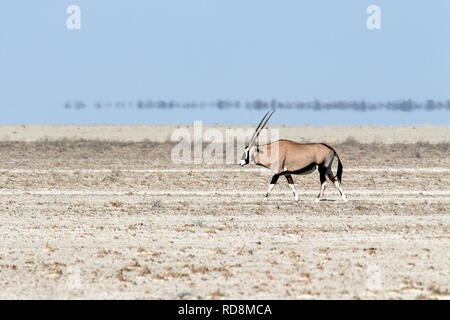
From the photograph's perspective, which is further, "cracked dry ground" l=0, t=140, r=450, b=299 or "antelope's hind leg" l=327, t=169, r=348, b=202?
"antelope's hind leg" l=327, t=169, r=348, b=202

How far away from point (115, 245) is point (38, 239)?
157 centimetres

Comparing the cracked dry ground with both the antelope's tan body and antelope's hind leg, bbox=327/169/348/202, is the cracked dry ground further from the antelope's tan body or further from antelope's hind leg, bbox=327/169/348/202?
the antelope's tan body

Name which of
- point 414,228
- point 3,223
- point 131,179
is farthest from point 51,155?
point 414,228

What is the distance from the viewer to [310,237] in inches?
602

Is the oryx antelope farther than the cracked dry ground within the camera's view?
Yes

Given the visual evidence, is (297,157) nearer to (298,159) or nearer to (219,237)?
(298,159)

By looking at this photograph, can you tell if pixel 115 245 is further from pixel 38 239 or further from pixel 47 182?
pixel 47 182

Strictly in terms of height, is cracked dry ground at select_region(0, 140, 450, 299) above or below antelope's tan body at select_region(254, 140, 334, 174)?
below

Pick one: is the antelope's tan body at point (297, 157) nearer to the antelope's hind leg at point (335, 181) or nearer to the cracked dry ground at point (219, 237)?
the antelope's hind leg at point (335, 181)

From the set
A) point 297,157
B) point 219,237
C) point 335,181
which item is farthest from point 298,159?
point 219,237

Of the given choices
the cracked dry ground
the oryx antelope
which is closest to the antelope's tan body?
the oryx antelope

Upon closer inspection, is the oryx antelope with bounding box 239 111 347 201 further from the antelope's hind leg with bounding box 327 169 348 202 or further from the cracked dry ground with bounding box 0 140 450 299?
the cracked dry ground with bounding box 0 140 450 299

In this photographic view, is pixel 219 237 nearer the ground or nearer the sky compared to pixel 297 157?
nearer the ground

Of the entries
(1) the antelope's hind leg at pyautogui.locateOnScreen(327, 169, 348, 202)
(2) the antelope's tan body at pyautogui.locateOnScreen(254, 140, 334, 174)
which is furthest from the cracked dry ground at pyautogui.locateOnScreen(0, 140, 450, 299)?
(2) the antelope's tan body at pyautogui.locateOnScreen(254, 140, 334, 174)
